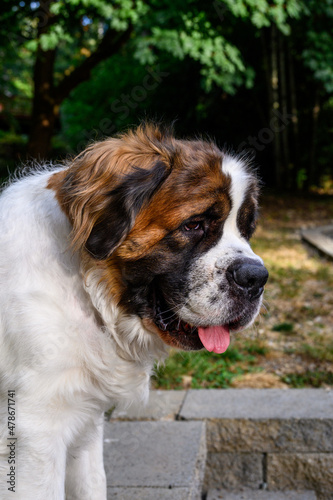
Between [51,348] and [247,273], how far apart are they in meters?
0.92

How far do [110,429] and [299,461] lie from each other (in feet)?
4.06

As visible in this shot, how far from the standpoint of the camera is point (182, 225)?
246 cm

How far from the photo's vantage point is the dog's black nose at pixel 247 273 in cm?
249

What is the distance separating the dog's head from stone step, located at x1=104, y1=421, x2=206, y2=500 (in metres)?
0.91

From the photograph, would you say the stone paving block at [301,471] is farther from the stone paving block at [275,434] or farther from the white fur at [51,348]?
the white fur at [51,348]

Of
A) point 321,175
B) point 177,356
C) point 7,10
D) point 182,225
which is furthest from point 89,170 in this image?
point 321,175

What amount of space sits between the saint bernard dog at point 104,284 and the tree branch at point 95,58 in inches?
327

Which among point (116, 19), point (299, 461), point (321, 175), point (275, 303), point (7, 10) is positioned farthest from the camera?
point (321, 175)

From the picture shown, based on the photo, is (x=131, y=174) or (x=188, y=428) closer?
(x=131, y=174)

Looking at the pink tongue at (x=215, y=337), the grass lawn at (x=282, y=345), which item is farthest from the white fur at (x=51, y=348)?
the grass lawn at (x=282, y=345)

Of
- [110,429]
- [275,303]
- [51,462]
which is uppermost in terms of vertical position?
[51,462]

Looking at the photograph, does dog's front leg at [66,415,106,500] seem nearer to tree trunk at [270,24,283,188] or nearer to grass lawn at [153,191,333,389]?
grass lawn at [153,191,333,389]

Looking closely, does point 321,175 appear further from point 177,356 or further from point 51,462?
point 51,462

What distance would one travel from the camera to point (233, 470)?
3635mm
